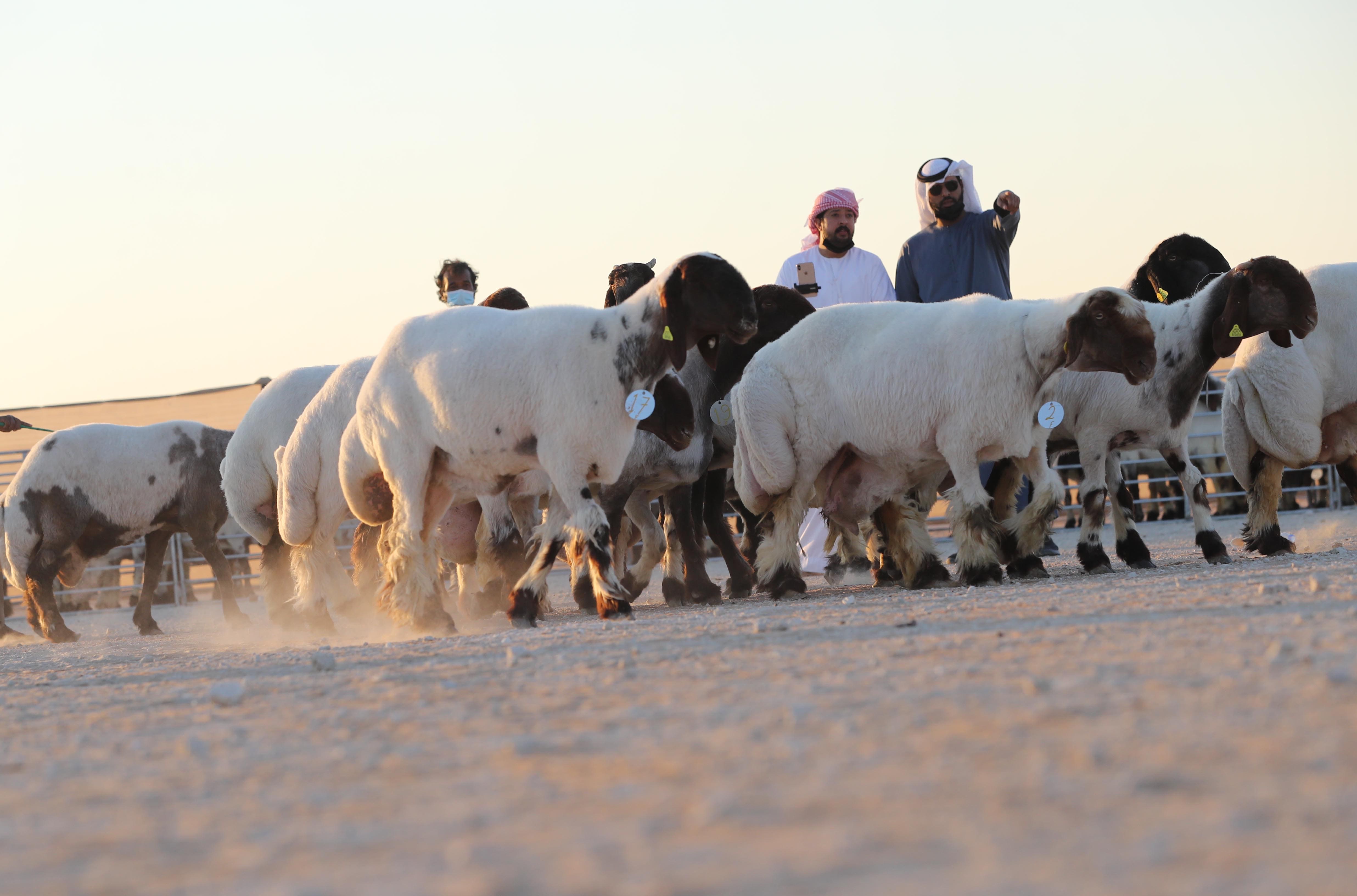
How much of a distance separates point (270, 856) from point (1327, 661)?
227 centimetres

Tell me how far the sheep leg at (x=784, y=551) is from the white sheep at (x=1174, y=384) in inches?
60.9

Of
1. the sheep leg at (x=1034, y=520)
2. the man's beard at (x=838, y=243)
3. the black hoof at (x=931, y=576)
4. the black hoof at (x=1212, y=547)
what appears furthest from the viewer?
A: the man's beard at (x=838, y=243)

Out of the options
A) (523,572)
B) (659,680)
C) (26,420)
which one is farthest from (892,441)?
(26,420)

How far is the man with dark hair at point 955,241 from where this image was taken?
9.75 meters

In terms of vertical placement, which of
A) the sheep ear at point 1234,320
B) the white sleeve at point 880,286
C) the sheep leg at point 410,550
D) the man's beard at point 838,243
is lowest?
the sheep leg at point 410,550

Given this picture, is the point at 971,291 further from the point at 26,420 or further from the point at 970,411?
the point at 26,420

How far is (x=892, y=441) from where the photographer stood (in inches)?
282

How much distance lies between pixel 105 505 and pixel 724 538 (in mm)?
5307

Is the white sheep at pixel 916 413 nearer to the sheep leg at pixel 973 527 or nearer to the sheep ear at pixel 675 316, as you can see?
the sheep leg at pixel 973 527

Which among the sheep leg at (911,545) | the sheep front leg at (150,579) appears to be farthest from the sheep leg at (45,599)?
the sheep leg at (911,545)

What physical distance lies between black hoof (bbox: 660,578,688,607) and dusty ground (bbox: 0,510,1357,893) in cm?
356

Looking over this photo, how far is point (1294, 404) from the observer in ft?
26.5

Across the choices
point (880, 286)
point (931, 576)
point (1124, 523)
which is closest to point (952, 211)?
point (880, 286)

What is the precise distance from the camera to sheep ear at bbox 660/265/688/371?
20.9 feet
